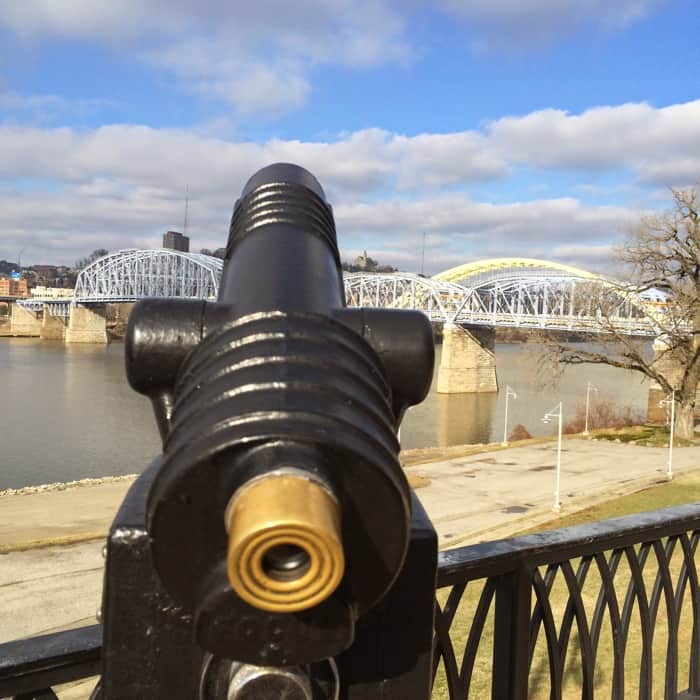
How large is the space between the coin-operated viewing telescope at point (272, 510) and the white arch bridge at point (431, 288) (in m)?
31.6

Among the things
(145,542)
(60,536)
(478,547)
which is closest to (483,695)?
(478,547)

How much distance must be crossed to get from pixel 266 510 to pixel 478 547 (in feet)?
4.27

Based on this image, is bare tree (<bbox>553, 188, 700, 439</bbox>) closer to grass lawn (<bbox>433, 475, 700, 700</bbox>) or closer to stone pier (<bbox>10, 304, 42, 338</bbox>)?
grass lawn (<bbox>433, 475, 700, 700</bbox>)

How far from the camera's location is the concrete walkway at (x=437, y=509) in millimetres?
10375

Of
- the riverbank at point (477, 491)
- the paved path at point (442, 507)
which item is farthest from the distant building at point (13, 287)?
the paved path at point (442, 507)

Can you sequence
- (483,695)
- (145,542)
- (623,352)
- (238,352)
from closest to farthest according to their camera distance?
(238,352) < (145,542) < (483,695) < (623,352)

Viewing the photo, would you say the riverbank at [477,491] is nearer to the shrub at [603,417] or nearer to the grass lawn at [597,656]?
the grass lawn at [597,656]

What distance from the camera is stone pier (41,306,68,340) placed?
93.9 meters

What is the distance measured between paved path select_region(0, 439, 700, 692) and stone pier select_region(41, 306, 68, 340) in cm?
8076

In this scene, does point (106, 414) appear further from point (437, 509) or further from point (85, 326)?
point (85, 326)

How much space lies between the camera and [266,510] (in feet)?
2.81

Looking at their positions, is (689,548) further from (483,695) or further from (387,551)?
(483,695)

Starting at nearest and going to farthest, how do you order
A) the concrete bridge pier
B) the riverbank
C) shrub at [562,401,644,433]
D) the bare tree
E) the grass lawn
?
1. the grass lawn
2. the riverbank
3. the bare tree
4. shrub at [562,401,644,433]
5. the concrete bridge pier

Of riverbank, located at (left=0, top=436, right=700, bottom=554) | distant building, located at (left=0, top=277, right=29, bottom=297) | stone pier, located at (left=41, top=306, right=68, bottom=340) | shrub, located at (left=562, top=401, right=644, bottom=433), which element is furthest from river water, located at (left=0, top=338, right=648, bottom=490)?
distant building, located at (left=0, top=277, right=29, bottom=297)
